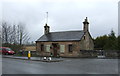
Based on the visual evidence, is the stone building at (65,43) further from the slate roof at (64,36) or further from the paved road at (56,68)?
the paved road at (56,68)

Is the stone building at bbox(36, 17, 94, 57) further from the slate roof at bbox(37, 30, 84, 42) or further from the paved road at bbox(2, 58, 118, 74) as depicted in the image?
the paved road at bbox(2, 58, 118, 74)

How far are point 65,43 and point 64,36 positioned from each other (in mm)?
2523

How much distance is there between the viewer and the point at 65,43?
34500 mm

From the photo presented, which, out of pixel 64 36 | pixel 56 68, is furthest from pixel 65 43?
pixel 56 68

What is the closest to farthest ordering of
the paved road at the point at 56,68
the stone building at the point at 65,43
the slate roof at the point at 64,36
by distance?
1. the paved road at the point at 56,68
2. the stone building at the point at 65,43
3. the slate roof at the point at 64,36

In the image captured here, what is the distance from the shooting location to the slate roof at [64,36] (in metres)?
34.6

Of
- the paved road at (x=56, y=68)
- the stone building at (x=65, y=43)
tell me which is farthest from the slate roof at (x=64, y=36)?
the paved road at (x=56, y=68)

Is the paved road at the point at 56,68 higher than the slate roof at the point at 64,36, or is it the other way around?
the slate roof at the point at 64,36

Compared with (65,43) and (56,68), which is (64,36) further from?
(56,68)

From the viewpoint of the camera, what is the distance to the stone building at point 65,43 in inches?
1323

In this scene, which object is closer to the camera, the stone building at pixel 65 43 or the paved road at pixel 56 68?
the paved road at pixel 56 68

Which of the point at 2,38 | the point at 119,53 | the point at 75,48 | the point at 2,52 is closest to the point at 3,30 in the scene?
the point at 2,38

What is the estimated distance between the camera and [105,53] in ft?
107

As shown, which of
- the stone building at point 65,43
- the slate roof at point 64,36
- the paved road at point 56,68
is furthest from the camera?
the slate roof at point 64,36
